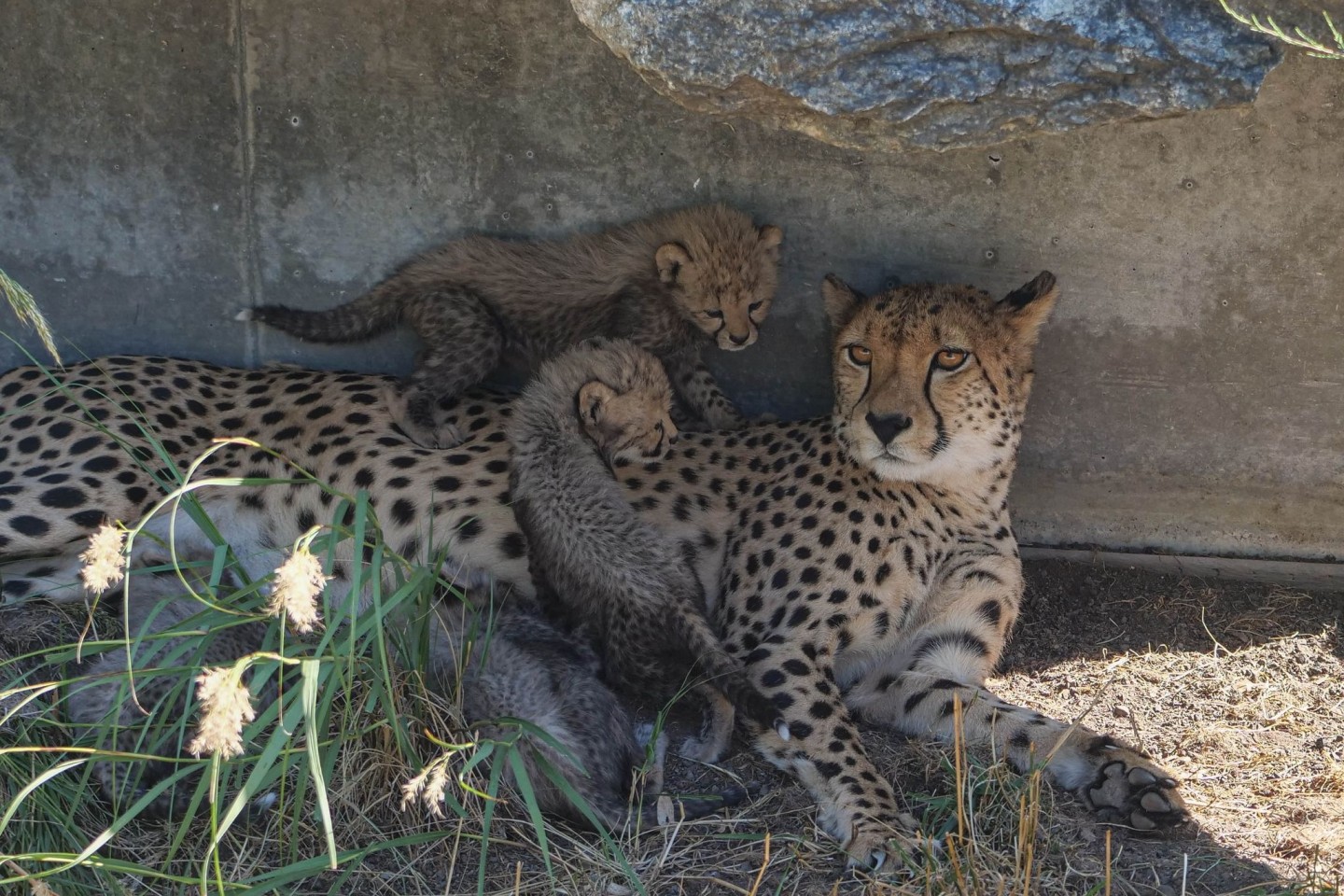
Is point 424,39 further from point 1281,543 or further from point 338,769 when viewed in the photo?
point 1281,543

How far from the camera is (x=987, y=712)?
3553 millimetres

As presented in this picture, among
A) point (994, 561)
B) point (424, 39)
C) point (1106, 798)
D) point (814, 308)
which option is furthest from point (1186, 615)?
point (424, 39)

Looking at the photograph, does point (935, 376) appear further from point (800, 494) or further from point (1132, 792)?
point (1132, 792)

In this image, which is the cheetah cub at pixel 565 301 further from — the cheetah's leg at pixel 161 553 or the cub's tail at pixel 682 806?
the cub's tail at pixel 682 806

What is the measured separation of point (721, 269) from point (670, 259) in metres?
0.16

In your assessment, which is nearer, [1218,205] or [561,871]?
[561,871]

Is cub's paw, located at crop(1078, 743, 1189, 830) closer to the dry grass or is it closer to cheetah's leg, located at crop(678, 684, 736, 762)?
the dry grass

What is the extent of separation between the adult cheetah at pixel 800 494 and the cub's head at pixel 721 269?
23cm

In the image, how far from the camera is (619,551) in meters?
3.34

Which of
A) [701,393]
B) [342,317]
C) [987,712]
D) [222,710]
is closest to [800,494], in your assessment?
[701,393]

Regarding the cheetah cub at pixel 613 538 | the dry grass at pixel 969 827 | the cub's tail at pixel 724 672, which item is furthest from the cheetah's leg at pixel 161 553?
the cub's tail at pixel 724 672

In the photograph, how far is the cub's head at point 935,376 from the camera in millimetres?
3602

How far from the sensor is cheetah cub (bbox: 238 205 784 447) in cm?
391

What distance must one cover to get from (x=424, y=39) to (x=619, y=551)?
1673 millimetres
